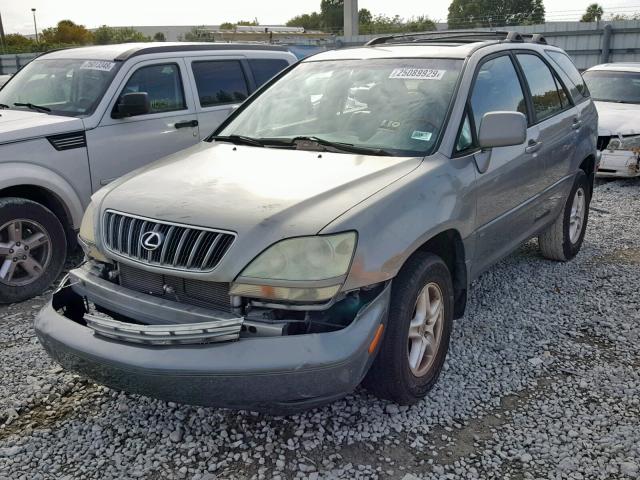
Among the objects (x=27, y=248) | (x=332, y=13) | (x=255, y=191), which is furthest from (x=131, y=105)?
(x=332, y=13)

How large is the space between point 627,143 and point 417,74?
594 centimetres

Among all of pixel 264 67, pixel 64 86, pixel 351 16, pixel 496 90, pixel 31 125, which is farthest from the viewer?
pixel 351 16

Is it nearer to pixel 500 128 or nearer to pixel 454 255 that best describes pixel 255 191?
pixel 454 255

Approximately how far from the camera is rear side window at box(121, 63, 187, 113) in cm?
555

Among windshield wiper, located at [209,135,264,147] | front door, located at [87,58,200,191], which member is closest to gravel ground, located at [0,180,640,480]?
windshield wiper, located at [209,135,264,147]

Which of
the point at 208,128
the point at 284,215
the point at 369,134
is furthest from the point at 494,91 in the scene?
the point at 208,128

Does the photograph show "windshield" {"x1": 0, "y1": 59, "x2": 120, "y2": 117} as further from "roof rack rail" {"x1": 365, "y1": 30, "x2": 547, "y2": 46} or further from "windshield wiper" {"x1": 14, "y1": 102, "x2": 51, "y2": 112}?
"roof rack rail" {"x1": 365, "y1": 30, "x2": 547, "y2": 46}

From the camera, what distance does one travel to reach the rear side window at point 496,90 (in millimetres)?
3748

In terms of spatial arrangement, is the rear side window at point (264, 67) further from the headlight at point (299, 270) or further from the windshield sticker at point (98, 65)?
the headlight at point (299, 270)

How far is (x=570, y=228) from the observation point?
538 cm

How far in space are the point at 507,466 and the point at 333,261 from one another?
1.23 m

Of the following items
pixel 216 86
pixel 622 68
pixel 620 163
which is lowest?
pixel 620 163

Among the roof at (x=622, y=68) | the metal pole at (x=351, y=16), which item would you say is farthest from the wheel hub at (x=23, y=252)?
the metal pole at (x=351, y=16)

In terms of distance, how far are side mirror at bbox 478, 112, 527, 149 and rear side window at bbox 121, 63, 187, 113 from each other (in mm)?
3335
